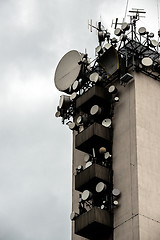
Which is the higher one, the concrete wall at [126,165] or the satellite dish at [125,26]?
the satellite dish at [125,26]

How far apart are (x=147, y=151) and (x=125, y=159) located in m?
2.11

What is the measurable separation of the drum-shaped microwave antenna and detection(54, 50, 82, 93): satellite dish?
3826 mm

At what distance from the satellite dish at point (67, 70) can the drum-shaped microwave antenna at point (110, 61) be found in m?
3.83

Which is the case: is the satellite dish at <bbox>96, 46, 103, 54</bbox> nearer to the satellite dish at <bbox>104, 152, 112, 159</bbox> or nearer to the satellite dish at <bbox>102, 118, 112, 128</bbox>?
the satellite dish at <bbox>102, 118, 112, 128</bbox>

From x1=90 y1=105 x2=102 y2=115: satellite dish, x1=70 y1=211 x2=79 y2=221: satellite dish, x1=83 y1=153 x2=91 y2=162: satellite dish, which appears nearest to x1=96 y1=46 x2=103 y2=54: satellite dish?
x1=90 y1=105 x2=102 y2=115: satellite dish

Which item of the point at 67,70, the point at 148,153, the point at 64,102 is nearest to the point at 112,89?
the point at 64,102

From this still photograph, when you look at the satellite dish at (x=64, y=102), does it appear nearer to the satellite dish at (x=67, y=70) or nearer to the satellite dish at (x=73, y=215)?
the satellite dish at (x=67, y=70)

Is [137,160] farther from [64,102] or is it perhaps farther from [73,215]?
[64,102]

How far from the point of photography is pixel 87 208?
207ft

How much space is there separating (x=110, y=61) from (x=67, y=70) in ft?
23.9

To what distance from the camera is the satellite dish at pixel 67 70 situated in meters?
70.2

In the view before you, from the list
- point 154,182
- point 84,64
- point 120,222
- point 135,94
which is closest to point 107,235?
point 120,222

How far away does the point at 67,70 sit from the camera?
71.5 meters

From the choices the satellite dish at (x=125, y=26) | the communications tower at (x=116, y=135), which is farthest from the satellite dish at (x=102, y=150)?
Answer: the satellite dish at (x=125, y=26)
